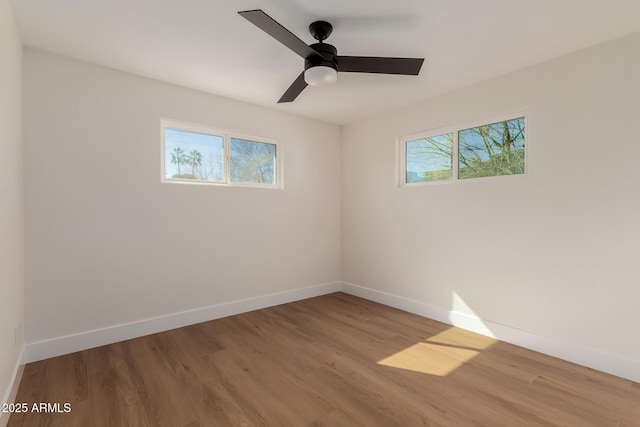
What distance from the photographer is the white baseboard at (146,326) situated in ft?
7.79

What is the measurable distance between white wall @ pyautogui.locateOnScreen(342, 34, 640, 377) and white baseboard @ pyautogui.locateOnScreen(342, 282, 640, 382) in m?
0.04

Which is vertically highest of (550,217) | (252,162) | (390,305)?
(252,162)

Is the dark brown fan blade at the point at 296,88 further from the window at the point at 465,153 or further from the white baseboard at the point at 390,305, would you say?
the white baseboard at the point at 390,305

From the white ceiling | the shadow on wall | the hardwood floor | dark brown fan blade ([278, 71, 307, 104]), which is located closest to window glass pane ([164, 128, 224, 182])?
the white ceiling

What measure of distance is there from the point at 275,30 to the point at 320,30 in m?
0.45

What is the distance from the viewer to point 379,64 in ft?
6.92

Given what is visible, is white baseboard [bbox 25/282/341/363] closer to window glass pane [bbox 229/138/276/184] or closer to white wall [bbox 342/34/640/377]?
window glass pane [bbox 229/138/276/184]

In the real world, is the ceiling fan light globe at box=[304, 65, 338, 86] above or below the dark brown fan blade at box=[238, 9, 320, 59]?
below

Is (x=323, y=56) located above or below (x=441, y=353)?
above

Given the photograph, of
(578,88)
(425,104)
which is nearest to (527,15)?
(578,88)

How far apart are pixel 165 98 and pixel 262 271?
2106 mm

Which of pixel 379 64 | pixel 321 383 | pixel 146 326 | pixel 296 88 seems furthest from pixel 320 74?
pixel 146 326

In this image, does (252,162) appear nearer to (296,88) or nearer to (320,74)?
(296,88)

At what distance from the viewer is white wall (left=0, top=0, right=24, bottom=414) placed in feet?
5.43
